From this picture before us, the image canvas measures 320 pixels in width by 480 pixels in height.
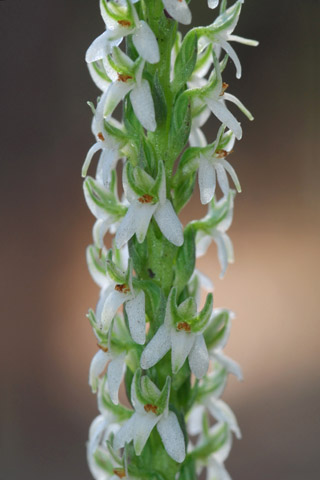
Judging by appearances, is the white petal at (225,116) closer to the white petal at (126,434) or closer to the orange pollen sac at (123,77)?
the orange pollen sac at (123,77)

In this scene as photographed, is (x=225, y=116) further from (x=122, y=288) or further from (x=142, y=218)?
(x=122, y=288)

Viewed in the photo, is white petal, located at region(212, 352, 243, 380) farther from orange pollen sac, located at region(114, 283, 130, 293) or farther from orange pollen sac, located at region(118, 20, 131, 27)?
orange pollen sac, located at region(118, 20, 131, 27)

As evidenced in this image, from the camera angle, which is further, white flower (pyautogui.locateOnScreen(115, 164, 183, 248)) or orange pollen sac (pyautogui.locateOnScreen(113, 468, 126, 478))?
orange pollen sac (pyautogui.locateOnScreen(113, 468, 126, 478))

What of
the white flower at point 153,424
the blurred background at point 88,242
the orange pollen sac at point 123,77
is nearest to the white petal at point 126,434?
the white flower at point 153,424

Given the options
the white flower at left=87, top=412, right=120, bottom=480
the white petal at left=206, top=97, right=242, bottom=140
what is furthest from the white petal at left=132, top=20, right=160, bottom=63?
the white flower at left=87, top=412, right=120, bottom=480

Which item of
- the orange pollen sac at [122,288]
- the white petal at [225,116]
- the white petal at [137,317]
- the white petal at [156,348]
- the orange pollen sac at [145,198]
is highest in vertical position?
the white petal at [225,116]

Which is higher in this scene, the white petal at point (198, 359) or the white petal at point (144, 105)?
the white petal at point (144, 105)

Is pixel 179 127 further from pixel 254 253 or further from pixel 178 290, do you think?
pixel 254 253
